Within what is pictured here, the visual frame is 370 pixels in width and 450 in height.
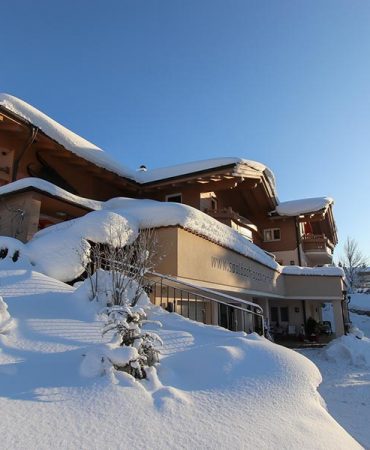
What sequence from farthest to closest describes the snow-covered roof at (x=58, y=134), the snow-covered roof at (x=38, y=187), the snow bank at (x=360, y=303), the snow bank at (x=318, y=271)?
the snow bank at (x=360, y=303), the snow bank at (x=318, y=271), the snow-covered roof at (x=58, y=134), the snow-covered roof at (x=38, y=187)

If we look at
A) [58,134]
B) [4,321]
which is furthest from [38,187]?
[4,321]

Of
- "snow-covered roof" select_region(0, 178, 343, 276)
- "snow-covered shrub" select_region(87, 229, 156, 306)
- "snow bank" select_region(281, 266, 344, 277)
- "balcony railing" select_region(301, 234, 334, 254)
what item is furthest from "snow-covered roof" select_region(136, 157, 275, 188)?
"balcony railing" select_region(301, 234, 334, 254)

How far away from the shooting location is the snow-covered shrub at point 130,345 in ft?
11.2

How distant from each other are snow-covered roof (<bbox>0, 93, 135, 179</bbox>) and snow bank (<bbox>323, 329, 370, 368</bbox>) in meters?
10.7

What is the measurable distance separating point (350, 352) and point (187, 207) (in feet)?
29.1

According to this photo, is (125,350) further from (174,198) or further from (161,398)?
(174,198)

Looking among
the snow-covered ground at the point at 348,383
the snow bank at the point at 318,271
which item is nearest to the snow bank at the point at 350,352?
the snow-covered ground at the point at 348,383

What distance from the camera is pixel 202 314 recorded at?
10.6 m

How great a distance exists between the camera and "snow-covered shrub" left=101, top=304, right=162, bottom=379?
342 centimetres

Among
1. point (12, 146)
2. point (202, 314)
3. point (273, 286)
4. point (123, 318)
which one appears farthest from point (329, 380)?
point (12, 146)

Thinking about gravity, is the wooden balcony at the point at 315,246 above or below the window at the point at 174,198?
below

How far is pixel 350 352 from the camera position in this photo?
550 inches

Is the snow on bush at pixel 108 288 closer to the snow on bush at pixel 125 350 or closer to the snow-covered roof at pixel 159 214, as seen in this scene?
the snow on bush at pixel 125 350

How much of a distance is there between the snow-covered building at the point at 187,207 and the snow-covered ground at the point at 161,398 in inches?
186
